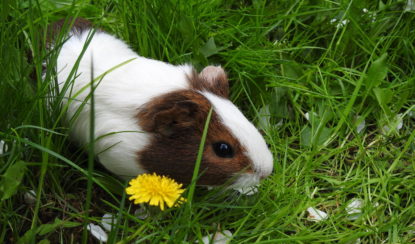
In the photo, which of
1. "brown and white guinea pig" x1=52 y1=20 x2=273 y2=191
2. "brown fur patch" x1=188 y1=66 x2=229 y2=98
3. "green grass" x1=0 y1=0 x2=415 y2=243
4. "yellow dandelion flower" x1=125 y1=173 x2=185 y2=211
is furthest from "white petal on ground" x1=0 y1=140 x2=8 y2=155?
"brown fur patch" x1=188 y1=66 x2=229 y2=98

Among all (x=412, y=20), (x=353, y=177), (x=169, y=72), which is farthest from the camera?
(x=412, y=20)

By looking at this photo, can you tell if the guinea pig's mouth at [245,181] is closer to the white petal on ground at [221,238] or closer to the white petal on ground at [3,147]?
the white petal on ground at [221,238]

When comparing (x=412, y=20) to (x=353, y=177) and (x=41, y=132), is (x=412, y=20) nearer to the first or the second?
(x=353, y=177)

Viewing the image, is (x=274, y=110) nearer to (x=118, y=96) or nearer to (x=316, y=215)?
(x=316, y=215)

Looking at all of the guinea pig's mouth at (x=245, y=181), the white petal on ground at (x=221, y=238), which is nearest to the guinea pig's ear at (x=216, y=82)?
the guinea pig's mouth at (x=245, y=181)

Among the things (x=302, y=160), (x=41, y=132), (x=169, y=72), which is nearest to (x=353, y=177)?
(x=302, y=160)

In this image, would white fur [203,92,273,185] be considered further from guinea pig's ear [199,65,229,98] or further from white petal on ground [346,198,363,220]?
white petal on ground [346,198,363,220]
